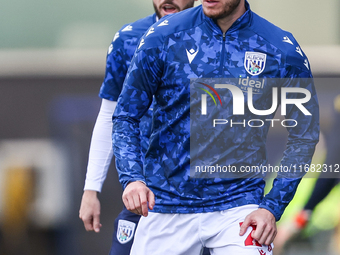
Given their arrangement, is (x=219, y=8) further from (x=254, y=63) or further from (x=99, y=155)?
(x=99, y=155)

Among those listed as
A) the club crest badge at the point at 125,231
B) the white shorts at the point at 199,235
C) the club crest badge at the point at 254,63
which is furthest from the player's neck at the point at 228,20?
the club crest badge at the point at 125,231

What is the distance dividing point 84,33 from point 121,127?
117 inches

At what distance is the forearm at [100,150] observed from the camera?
2.84m

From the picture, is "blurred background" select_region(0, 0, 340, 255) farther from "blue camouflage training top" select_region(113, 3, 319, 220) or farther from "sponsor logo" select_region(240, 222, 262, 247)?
"sponsor logo" select_region(240, 222, 262, 247)

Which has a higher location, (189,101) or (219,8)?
(219,8)

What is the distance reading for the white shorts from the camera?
2.05 meters

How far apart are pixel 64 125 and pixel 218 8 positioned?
2911 mm

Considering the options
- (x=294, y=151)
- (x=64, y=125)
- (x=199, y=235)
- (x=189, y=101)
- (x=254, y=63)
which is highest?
(x=254, y=63)

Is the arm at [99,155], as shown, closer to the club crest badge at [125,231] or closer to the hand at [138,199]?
the club crest badge at [125,231]

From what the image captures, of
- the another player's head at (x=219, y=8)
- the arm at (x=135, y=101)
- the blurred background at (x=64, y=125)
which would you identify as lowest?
the blurred background at (x=64, y=125)

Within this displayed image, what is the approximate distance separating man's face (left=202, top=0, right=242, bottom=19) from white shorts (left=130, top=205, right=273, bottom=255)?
842mm

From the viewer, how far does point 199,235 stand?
2119 mm

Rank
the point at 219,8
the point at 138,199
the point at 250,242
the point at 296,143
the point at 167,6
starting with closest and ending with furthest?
the point at 138,199, the point at 250,242, the point at 219,8, the point at 296,143, the point at 167,6

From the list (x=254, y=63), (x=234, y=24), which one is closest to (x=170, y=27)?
(x=234, y=24)
